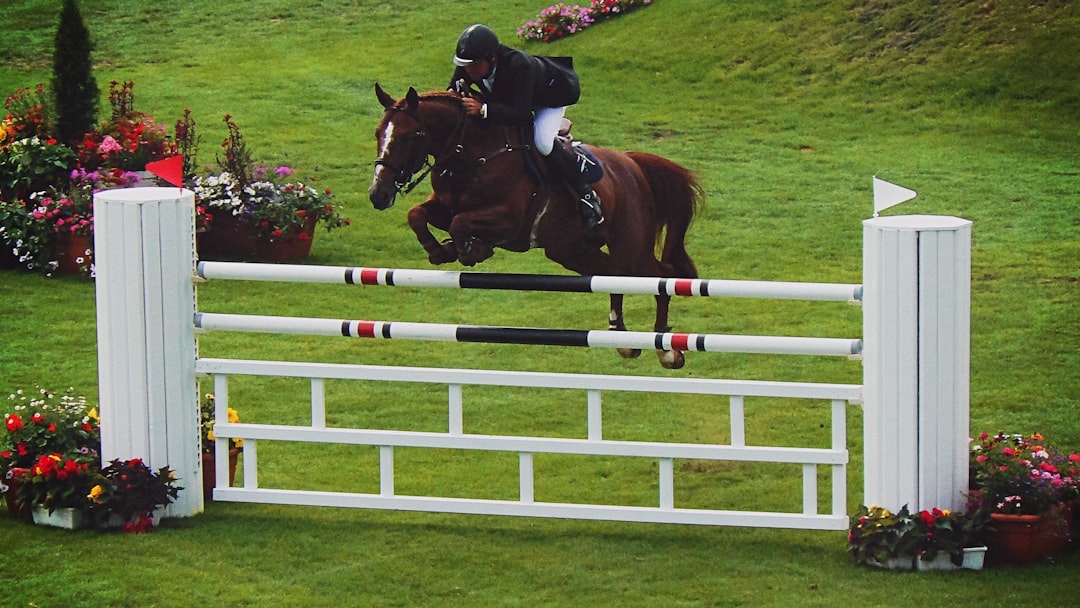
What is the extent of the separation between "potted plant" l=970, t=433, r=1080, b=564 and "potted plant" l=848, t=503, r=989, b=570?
0.09 metres

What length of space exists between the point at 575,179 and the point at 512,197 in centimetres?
41

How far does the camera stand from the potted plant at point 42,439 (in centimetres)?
721

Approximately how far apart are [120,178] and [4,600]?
21.8ft

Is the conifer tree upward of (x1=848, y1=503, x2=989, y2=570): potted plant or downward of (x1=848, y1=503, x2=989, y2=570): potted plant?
upward

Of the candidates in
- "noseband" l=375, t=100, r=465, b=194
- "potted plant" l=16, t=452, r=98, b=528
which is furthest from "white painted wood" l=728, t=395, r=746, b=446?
"potted plant" l=16, t=452, r=98, b=528

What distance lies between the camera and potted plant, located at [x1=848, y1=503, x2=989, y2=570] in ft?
20.7

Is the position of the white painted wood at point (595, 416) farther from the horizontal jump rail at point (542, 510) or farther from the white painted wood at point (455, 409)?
the white painted wood at point (455, 409)

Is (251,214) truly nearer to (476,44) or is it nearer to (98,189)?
(98,189)

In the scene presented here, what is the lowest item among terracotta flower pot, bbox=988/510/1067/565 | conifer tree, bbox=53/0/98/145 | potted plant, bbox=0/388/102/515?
terracotta flower pot, bbox=988/510/1067/565

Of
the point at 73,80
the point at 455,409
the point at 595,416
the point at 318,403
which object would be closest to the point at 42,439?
the point at 318,403

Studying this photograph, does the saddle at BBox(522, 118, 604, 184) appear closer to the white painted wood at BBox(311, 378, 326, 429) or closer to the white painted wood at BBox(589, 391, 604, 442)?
the white painted wood at BBox(589, 391, 604, 442)

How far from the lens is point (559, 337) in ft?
22.3

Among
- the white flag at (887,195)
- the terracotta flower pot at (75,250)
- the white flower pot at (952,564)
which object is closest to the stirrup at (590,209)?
the white flag at (887,195)

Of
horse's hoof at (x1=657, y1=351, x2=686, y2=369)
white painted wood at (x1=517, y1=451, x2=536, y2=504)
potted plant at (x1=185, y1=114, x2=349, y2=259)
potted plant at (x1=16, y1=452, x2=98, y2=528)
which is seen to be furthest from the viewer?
potted plant at (x1=185, y1=114, x2=349, y2=259)
